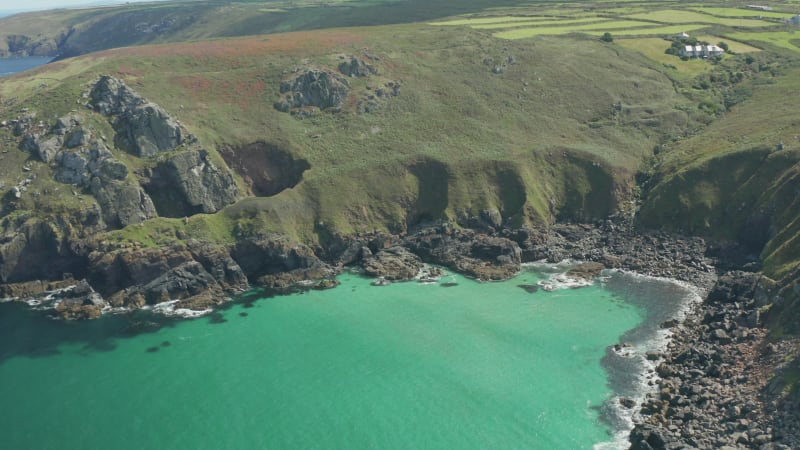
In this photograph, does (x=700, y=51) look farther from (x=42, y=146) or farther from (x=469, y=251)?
(x=42, y=146)

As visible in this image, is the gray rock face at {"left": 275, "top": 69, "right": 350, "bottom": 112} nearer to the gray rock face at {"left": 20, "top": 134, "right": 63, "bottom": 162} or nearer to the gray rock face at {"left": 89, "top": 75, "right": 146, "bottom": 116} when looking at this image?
the gray rock face at {"left": 89, "top": 75, "right": 146, "bottom": 116}

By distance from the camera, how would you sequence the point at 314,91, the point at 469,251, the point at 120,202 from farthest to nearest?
1. the point at 314,91
2. the point at 469,251
3. the point at 120,202

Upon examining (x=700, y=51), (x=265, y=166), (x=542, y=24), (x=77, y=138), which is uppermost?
(x=542, y=24)

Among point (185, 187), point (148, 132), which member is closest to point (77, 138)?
point (148, 132)

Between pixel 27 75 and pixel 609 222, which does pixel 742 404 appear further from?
pixel 27 75

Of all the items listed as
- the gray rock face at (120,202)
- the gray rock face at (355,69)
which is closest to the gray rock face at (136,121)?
the gray rock face at (120,202)

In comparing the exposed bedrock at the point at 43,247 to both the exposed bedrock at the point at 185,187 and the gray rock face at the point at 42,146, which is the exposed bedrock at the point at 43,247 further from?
the gray rock face at the point at 42,146

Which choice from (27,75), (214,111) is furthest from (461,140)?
(27,75)
